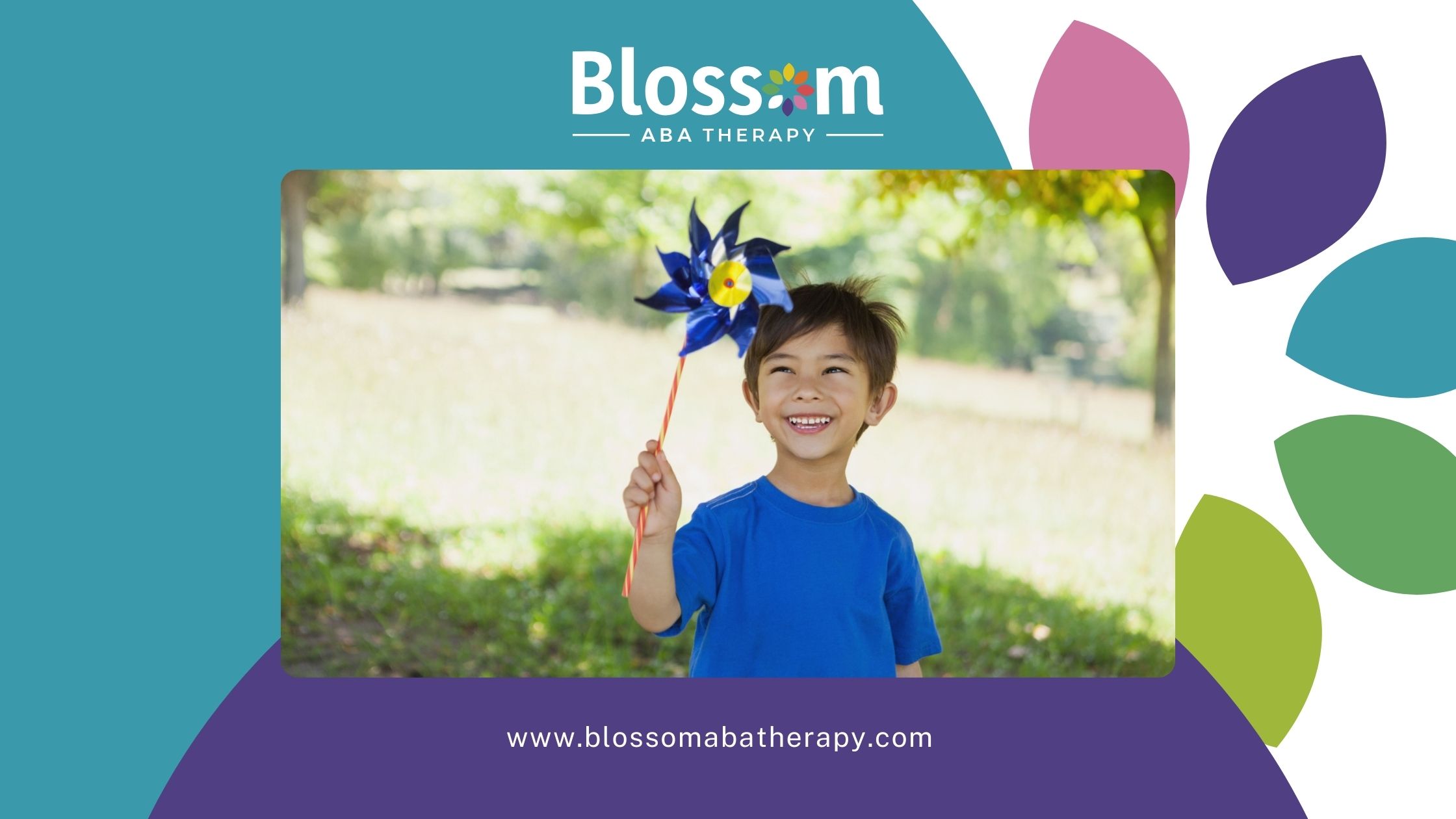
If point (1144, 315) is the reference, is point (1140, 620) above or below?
below

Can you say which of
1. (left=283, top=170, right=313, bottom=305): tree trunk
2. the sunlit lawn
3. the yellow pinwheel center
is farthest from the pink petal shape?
(left=283, top=170, right=313, bottom=305): tree trunk

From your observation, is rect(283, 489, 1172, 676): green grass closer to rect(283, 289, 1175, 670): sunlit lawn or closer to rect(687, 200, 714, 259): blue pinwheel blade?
rect(283, 289, 1175, 670): sunlit lawn

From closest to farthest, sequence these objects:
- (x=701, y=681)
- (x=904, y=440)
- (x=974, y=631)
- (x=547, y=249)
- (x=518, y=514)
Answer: (x=701, y=681), (x=974, y=631), (x=518, y=514), (x=904, y=440), (x=547, y=249)

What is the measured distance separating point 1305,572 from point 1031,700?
0.77 meters

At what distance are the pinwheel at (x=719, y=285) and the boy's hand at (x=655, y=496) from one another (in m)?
0.13

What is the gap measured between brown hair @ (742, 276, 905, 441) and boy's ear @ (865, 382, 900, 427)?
0.02 m

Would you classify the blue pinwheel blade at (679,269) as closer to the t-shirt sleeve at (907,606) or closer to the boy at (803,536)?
the boy at (803,536)

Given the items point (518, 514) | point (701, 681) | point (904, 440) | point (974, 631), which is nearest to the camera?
point (701, 681)

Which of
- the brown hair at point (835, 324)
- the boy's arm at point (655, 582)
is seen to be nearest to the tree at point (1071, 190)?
the brown hair at point (835, 324)

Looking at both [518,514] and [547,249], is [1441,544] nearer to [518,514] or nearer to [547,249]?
[518,514]

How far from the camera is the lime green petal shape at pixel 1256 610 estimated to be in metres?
2.90

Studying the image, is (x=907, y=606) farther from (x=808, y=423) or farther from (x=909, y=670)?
(x=808, y=423)

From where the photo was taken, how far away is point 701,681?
275 centimetres

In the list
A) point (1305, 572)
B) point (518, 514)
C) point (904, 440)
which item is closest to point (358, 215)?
point (518, 514)
